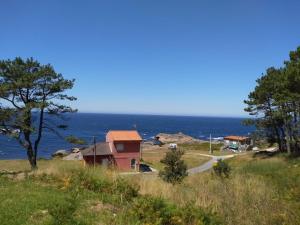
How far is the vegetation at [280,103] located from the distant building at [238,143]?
129 ft

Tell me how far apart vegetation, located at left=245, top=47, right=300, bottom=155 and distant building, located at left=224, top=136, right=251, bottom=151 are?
39222 mm

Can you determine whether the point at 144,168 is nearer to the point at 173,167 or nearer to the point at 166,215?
Result: the point at 173,167

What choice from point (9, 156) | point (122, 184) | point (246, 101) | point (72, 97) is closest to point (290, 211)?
point (122, 184)

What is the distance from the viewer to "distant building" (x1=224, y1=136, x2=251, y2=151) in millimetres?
90775

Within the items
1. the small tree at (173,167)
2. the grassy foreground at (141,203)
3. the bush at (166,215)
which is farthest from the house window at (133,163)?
the bush at (166,215)

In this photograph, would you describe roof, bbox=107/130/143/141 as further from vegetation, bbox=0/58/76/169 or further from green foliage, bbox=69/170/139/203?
green foliage, bbox=69/170/139/203

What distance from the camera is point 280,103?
120 ft

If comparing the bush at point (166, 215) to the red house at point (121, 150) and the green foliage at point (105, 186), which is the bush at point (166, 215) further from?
the red house at point (121, 150)

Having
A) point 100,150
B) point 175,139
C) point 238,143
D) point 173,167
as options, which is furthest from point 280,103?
point 175,139

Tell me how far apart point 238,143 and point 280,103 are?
57.7 m

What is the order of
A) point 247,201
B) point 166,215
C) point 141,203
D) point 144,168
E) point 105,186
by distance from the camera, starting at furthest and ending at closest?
point 144,168 → point 105,186 → point 247,201 → point 141,203 → point 166,215

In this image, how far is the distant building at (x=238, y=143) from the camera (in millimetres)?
90775

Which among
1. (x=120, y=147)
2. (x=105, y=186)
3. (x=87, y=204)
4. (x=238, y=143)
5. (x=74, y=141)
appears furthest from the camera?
(x=238, y=143)

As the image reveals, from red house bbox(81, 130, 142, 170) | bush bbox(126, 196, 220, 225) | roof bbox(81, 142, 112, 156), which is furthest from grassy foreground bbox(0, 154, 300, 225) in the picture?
red house bbox(81, 130, 142, 170)
